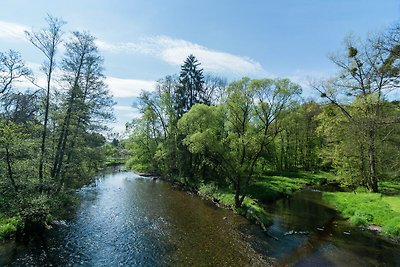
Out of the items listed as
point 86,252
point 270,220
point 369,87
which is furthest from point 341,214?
point 86,252

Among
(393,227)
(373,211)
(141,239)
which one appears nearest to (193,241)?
(141,239)

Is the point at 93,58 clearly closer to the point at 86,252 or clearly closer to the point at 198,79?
the point at 86,252

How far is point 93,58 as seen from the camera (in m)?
22.9

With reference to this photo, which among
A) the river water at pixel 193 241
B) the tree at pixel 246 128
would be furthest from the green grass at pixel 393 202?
the tree at pixel 246 128

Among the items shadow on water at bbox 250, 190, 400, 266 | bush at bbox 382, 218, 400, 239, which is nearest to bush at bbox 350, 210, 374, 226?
shadow on water at bbox 250, 190, 400, 266

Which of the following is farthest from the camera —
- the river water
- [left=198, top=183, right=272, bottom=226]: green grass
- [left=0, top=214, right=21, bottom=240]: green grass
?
[left=198, top=183, right=272, bottom=226]: green grass

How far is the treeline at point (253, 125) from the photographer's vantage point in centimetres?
2259

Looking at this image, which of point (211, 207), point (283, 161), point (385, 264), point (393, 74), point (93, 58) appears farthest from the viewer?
point (283, 161)

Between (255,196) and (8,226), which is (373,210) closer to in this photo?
(255,196)

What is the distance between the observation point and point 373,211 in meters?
22.0

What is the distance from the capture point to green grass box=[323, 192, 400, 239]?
1878 centimetres

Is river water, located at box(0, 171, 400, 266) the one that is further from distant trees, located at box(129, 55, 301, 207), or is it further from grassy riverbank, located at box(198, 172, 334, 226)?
distant trees, located at box(129, 55, 301, 207)

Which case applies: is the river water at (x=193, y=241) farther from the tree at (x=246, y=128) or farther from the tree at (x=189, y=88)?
the tree at (x=189, y=88)

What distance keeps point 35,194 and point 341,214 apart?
24.1 metres
